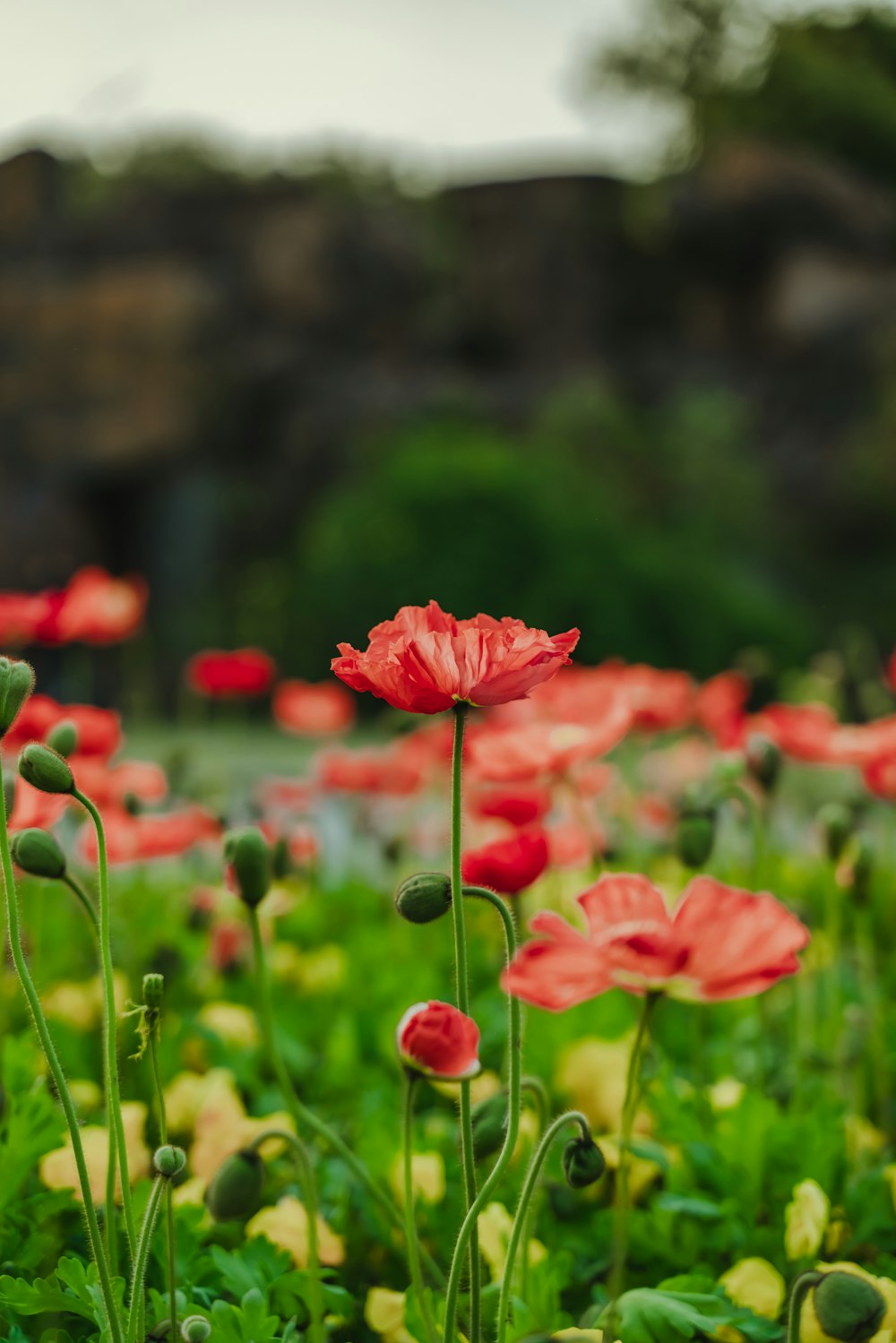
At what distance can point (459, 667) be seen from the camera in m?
0.55

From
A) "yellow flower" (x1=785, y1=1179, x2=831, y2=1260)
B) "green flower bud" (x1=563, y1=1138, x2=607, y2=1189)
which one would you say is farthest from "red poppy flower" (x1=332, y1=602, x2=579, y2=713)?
"yellow flower" (x1=785, y1=1179, x2=831, y2=1260)

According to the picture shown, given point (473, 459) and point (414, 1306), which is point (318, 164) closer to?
point (473, 459)

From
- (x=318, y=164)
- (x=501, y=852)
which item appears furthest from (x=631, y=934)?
(x=318, y=164)

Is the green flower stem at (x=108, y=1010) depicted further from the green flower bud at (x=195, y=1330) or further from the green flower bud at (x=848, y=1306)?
the green flower bud at (x=848, y=1306)

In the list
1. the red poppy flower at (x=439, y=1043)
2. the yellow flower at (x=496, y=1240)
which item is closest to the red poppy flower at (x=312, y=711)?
the yellow flower at (x=496, y=1240)

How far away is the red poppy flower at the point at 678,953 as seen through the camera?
496 millimetres

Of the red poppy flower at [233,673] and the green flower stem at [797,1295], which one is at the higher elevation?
the red poppy flower at [233,673]

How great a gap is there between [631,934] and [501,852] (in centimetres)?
21

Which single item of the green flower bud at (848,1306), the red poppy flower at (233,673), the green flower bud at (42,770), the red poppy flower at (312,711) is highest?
the red poppy flower at (233,673)

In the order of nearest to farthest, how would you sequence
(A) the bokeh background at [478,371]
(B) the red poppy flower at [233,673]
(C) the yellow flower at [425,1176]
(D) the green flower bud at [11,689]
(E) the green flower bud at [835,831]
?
(D) the green flower bud at [11,689]
(C) the yellow flower at [425,1176]
(E) the green flower bud at [835,831]
(B) the red poppy flower at [233,673]
(A) the bokeh background at [478,371]

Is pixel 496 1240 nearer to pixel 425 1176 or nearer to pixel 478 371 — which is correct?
pixel 425 1176

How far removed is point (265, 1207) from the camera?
877 millimetres

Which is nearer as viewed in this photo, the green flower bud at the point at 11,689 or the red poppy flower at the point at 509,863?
the green flower bud at the point at 11,689

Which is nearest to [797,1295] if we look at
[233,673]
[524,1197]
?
[524,1197]
